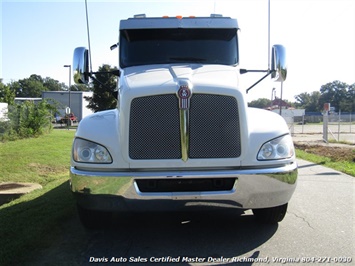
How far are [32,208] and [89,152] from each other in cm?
239

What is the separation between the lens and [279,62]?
4867 millimetres

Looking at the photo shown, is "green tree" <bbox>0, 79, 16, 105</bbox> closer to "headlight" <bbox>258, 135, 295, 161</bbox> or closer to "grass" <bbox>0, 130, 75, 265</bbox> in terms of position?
"grass" <bbox>0, 130, 75, 265</bbox>

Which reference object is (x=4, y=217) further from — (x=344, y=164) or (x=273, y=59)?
(x=344, y=164)

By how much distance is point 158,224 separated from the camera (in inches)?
173

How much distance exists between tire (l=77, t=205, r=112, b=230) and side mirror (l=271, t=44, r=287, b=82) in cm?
305

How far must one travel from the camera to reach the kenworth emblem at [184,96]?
3.40 meters

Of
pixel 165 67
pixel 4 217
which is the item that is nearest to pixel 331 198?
pixel 165 67

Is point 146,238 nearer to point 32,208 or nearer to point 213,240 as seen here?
point 213,240

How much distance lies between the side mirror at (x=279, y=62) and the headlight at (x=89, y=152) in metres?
2.81

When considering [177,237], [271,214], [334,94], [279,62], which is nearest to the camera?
[177,237]

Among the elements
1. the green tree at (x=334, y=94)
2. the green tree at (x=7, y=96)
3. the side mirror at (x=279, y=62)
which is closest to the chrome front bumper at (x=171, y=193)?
the side mirror at (x=279, y=62)

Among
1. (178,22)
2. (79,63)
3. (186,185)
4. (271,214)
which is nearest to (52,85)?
(79,63)

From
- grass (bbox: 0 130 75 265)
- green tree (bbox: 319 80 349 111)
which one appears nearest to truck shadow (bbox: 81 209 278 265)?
grass (bbox: 0 130 75 265)

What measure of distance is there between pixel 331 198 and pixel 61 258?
4525 millimetres
